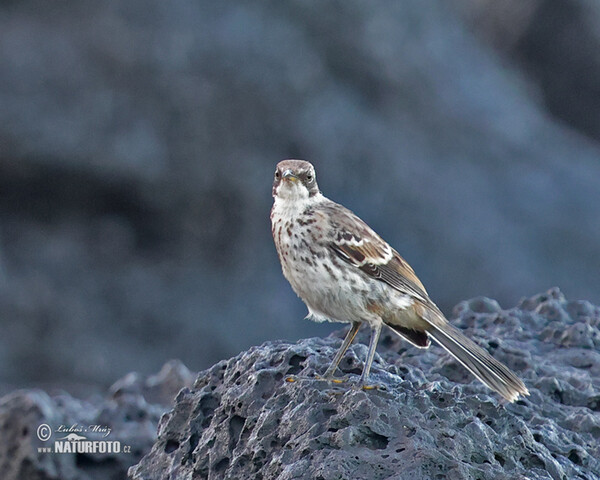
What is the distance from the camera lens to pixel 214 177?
46.3ft

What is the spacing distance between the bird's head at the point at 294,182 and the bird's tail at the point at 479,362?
102 centimetres

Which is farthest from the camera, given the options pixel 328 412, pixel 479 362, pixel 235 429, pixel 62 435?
pixel 62 435

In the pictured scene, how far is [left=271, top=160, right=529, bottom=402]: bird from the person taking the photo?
5734mm

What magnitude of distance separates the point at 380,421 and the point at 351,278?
134 centimetres

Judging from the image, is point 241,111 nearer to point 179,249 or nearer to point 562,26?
point 179,249

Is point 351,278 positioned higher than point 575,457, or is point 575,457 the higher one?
point 351,278

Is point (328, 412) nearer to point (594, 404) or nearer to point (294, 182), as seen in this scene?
point (294, 182)

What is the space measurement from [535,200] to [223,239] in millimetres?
4354

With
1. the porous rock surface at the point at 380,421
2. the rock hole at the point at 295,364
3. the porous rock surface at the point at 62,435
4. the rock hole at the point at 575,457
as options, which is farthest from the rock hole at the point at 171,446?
the rock hole at the point at 575,457

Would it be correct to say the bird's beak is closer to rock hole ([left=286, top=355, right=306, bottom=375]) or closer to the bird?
the bird

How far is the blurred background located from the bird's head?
730cm

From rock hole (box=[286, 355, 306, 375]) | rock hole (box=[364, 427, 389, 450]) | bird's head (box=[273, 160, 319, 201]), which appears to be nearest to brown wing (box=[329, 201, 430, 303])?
bird's head (box=[273, 160, 319, 201])

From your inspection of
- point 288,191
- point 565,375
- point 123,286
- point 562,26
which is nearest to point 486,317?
point 565,375

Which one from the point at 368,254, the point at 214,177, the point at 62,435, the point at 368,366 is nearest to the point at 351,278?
the point at 368,254
